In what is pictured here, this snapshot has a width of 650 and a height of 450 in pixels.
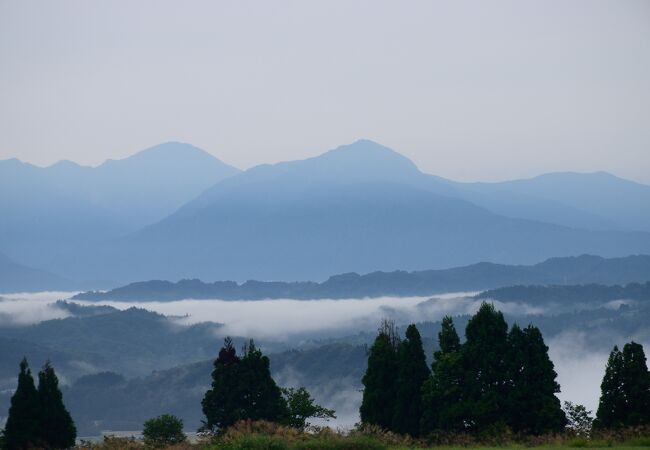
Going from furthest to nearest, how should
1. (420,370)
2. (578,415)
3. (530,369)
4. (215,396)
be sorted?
1. (578,415)
2. (215,396)
3. (420,370)
4. (530,369)

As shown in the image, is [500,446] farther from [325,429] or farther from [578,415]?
[578,415]

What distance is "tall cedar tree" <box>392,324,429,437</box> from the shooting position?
47531mm

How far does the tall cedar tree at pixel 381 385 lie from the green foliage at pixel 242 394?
14.6 feet

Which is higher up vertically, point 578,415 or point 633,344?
point 633,344

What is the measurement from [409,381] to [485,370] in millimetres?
3965

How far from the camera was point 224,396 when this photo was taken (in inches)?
2057

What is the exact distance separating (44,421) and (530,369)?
68.1 ft

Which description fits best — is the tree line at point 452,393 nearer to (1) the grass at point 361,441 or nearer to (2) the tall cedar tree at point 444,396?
(2) the tall cedar tree at point 444,396

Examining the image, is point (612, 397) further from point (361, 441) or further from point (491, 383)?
point (361, 441)

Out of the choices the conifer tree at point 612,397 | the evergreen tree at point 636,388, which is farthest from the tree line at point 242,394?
the evergreen tree at point 636,388

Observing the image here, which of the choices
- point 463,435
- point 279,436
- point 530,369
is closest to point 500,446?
point 463,435

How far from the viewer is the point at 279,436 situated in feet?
115

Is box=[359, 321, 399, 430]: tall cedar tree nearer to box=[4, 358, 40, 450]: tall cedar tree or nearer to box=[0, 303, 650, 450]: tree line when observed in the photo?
box=[0, 303, 650, 450]: tree line

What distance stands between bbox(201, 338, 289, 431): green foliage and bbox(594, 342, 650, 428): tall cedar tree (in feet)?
53.0
